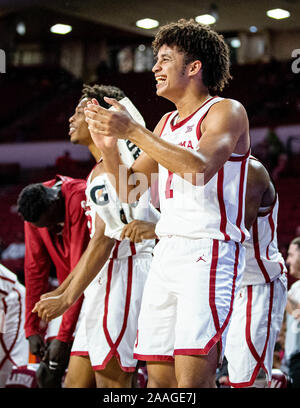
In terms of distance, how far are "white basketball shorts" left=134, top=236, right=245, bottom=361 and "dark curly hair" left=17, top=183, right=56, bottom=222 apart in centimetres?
107

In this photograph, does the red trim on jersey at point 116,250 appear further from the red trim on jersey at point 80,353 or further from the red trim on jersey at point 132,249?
the red trim on jersey at point 80,353

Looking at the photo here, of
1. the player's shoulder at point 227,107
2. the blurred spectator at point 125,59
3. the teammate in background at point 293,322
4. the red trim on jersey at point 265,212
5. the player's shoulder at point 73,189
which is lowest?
the teammate in background at point 293,322

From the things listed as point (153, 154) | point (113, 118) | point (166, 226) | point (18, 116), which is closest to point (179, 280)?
point (166, 226)

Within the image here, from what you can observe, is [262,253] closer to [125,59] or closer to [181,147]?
[181,147]

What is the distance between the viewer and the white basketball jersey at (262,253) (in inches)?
124

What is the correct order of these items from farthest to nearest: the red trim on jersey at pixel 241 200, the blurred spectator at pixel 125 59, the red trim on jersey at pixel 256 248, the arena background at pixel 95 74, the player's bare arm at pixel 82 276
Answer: the blurred spectator at pixel 125 59
the arena background at pixel 95 74
the red trim on jersey at pixel 256 248
the player's bare arm at pixel 82 276
the red trim on jersey at pixel 241 200

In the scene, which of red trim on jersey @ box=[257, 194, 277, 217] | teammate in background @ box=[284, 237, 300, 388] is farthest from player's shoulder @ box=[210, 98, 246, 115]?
teammate in background @ box=[284, 237, 300, 388]

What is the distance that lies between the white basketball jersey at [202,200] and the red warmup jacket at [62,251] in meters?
1.04

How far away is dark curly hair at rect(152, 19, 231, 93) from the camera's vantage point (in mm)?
2561

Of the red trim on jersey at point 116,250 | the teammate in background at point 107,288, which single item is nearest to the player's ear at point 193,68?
the teammate in background at point 107,288

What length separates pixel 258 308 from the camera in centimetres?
317

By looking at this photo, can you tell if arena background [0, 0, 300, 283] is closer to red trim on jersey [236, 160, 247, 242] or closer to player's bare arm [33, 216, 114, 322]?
player's bare arm [33, 216, 114, 322]

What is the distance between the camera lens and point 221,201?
2.36 meters
